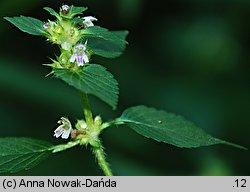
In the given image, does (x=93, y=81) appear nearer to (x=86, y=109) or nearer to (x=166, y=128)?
(x=86, y=109)

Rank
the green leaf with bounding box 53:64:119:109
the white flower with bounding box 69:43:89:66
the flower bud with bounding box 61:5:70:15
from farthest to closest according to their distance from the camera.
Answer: the flower bud with bounding box 61:5:70:15 → the white flower with bounding box 69:43:89:66 → the green leaf with bounding box 53:64:119:109

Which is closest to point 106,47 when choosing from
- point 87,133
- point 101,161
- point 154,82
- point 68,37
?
point 68,37

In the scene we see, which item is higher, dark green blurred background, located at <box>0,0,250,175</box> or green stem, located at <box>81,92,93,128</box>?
dark green blurred background, located at <box>0,0,250,175</box>

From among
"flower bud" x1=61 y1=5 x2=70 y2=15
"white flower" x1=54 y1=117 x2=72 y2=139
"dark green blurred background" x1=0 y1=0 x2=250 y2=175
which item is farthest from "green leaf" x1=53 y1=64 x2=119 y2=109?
"dark green blurred background" x1=0 y1=0 x2=250 y2=175

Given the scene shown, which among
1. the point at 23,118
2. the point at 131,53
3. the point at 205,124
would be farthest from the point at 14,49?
the point at 205,124

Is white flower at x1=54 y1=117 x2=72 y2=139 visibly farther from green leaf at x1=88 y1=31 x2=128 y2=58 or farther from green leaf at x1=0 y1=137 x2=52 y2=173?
green leaf at x1=88 y1=31 x2=128 y2=58

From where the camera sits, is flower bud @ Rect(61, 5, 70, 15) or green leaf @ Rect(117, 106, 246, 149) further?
green leaf @ Rect(117, 106, 246, 149)
